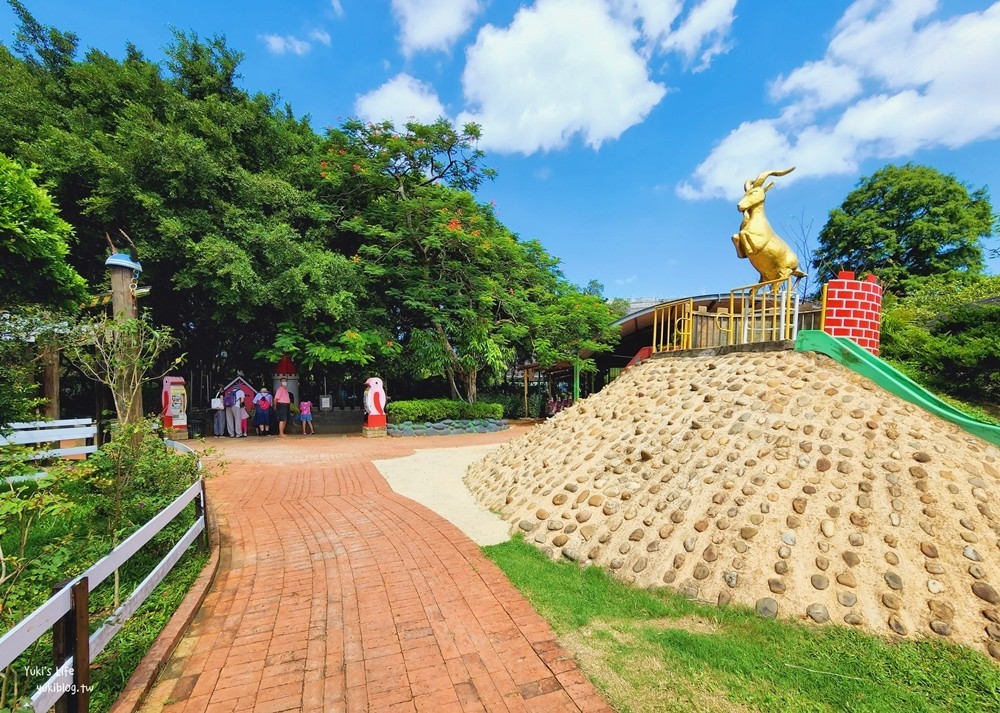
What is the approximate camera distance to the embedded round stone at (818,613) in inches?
123

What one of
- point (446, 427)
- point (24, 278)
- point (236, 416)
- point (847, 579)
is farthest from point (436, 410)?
point (847, 579)

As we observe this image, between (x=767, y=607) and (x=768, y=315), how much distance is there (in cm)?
539

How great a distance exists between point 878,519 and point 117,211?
16304 mm

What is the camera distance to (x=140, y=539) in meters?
3.05

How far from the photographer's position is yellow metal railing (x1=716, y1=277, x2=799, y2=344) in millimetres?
6359

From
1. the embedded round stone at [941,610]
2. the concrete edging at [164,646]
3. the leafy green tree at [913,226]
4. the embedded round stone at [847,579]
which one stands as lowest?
the concrete edging at [164,646]

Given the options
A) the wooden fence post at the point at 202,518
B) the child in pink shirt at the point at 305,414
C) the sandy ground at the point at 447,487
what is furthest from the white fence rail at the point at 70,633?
the child in pink shirt at the point at 305,414

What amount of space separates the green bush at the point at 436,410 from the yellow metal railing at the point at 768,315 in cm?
944

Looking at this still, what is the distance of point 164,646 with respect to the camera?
9.27ft

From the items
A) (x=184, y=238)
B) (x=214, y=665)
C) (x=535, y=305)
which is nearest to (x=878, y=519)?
(x=214, y=665)

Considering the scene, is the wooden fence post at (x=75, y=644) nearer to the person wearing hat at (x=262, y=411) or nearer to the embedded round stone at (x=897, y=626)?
the embedded round stone at (x=897, y=626)

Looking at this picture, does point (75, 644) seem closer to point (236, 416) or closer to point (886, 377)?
point (886, 377)

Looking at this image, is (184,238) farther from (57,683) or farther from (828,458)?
(828,458)

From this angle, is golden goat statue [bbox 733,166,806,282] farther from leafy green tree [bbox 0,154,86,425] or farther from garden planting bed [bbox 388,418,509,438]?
garden planting bed [bbox 388,418,509,438]
